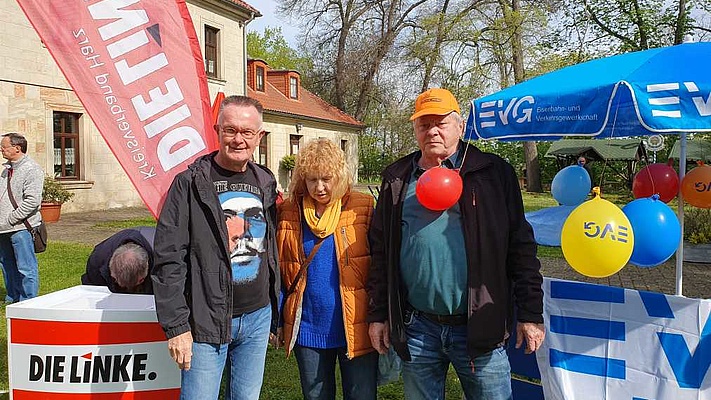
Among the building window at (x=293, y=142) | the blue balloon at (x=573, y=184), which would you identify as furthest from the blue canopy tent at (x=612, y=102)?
the building window at (x=293, y=142)

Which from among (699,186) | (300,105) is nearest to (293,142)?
(300,105)

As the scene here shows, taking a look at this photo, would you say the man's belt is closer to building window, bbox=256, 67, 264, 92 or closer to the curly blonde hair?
the curly blonde hair

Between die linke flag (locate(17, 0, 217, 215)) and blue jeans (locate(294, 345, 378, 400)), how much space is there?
4.28 feet

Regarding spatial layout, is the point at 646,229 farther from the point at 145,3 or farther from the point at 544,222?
the point at 544,222

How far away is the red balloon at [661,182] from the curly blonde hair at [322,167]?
6.54 feet

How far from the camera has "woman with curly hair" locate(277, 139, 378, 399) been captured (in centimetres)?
252

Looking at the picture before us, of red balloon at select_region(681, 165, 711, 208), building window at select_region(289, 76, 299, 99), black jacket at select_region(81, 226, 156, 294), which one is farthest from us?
building window at select_region(289, 76, 299, 99)

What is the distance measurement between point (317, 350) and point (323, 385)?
18 cm

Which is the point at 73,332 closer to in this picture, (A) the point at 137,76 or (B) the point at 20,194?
(A) the point at 137,76

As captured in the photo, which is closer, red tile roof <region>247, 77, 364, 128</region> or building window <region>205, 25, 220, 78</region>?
building window <region>205, 25, 220, 78</region>

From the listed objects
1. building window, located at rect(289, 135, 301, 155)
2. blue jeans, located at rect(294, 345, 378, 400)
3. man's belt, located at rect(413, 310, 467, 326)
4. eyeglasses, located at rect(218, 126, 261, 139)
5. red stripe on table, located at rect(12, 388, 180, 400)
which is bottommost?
red stripe on table, located at rect(12, 388, 180, 400)

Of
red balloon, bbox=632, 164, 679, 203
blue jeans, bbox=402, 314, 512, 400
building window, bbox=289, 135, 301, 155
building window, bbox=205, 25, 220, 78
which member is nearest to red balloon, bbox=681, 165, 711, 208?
red balloon, bbox=632, 164, 679, 203

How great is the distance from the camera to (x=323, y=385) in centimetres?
261

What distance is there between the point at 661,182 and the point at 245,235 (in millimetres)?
2531
